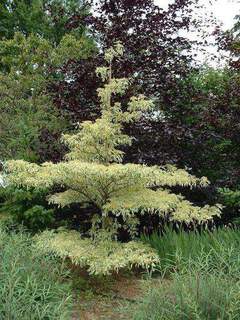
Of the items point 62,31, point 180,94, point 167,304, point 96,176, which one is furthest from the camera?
point 62,31

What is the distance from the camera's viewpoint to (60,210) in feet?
23.3

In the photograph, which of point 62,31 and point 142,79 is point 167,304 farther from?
point 62,31

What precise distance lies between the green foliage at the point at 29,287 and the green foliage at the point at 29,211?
1.48 meters

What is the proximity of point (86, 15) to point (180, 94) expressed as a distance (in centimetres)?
210

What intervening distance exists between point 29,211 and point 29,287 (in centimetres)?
271

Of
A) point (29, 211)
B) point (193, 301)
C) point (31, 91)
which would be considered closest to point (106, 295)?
point (193, 301)

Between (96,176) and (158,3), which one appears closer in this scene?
(96,176)

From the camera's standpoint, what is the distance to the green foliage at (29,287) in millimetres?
3100

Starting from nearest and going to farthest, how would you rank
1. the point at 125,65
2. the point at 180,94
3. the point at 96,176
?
the point at 96,176
the point at 125,65
the point at 180,94

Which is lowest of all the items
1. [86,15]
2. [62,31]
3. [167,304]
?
[167,304]

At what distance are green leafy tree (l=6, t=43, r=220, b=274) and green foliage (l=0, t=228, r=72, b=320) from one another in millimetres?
437

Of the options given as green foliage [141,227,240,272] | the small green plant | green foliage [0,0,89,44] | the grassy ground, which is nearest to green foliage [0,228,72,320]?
the grassy ground

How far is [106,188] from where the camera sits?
5.21 meters

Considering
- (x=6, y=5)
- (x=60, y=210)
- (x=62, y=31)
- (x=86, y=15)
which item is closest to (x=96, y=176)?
(x=60, y=210)
